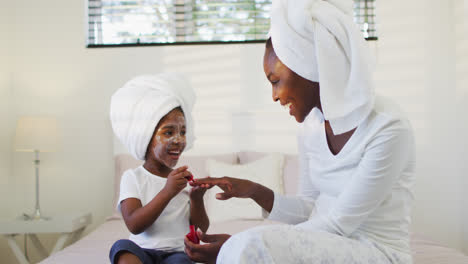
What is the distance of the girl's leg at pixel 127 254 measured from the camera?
151cm

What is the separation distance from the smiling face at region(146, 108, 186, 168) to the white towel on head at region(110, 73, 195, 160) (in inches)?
0.9

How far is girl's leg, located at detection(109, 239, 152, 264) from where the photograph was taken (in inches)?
59.6

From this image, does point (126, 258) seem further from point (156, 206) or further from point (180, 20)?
point (180, 20)

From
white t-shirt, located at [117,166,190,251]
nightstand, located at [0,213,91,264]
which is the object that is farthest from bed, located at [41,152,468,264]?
white t-shirt, located at [117,166,190,251]

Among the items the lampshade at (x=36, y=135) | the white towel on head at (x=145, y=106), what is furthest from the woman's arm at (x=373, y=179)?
the lampshade at (x=36, y=135)

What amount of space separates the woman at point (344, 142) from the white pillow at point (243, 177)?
1.57 meters

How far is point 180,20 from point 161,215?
8.58ft

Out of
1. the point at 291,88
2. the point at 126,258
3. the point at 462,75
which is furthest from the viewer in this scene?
the point at 462,75

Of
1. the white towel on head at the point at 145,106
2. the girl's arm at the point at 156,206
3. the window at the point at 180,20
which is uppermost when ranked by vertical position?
the window at the point at 180,20

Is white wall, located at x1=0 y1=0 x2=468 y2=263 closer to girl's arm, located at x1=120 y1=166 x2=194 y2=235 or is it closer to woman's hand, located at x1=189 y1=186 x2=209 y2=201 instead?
woman's hand, located at x1=189 y1=186 x2=209 y2=201

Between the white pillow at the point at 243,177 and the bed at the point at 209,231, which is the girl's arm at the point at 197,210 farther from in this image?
the white pillow at the point at 243,177

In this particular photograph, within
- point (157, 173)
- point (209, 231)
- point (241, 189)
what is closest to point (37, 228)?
point (209, 231)

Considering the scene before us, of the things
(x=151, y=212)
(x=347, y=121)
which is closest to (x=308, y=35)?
(x=347, y=121)

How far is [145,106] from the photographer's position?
1.80 meters
